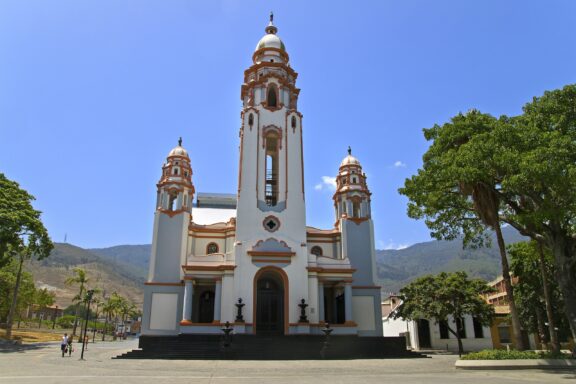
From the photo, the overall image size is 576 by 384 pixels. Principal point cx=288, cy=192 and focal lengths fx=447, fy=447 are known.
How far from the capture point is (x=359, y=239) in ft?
113

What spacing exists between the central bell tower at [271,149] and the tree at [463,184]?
40.0ft

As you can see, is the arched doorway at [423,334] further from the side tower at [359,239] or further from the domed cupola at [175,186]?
the domed cupola at [175,186]

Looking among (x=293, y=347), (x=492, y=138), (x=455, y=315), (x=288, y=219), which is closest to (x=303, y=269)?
(x=288, y=219)

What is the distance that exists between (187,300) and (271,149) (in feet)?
43.8

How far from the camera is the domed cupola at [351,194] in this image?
116 feet

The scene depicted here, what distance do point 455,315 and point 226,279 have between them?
15728mm

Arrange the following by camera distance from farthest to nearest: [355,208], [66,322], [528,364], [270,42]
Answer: [66,322] → [270,42] → [355,208] → [528,364]

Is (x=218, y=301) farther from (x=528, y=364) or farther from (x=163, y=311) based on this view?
(x=528, y=364)

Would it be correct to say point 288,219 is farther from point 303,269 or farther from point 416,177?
point 416,177

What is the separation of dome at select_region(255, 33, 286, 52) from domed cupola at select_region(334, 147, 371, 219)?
11.2m

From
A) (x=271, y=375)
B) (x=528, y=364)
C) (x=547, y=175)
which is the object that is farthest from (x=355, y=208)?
(x=271, y=375)

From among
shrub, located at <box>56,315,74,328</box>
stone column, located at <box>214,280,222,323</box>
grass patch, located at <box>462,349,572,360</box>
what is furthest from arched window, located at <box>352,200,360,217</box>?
shrub, located at <box>56,315,74,328</box>

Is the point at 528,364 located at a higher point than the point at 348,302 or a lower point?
lower

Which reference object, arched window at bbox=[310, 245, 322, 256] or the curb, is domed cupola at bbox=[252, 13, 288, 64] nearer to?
arched window at bbox=[310, 245, 322, 256]
